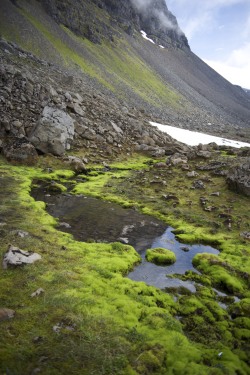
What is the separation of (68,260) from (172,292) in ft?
16.3

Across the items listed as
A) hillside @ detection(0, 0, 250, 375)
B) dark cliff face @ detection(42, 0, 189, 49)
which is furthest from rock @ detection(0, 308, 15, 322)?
dark cliff face @ detection(42, 0, 189, 49)

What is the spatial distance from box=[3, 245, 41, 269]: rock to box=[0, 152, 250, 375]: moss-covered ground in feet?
1.22

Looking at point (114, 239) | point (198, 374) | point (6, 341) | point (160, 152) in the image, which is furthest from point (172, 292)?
point (160, 152)

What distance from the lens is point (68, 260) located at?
13680 millimetres

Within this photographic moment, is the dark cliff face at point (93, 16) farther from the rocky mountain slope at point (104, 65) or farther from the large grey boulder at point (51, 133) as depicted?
the large grey boulder at point (51, 133)

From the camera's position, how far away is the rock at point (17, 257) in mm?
12039

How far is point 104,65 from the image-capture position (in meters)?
110

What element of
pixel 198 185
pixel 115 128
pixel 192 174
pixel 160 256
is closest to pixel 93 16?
pixel 115 128

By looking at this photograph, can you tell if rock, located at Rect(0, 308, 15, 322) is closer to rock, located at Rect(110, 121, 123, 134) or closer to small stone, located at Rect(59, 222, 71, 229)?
small stone, located at Rect(59, 222, 71, 229)

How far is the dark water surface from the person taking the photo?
14.4 m

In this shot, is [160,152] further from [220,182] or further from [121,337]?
[121,337]

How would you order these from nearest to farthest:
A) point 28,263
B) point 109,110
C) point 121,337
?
point 121,337 < point 28,263 < point 109,110

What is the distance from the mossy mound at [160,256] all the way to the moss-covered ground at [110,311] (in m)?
0.89

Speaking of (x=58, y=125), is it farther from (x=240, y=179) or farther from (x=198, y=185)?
(x=240, y=179)
